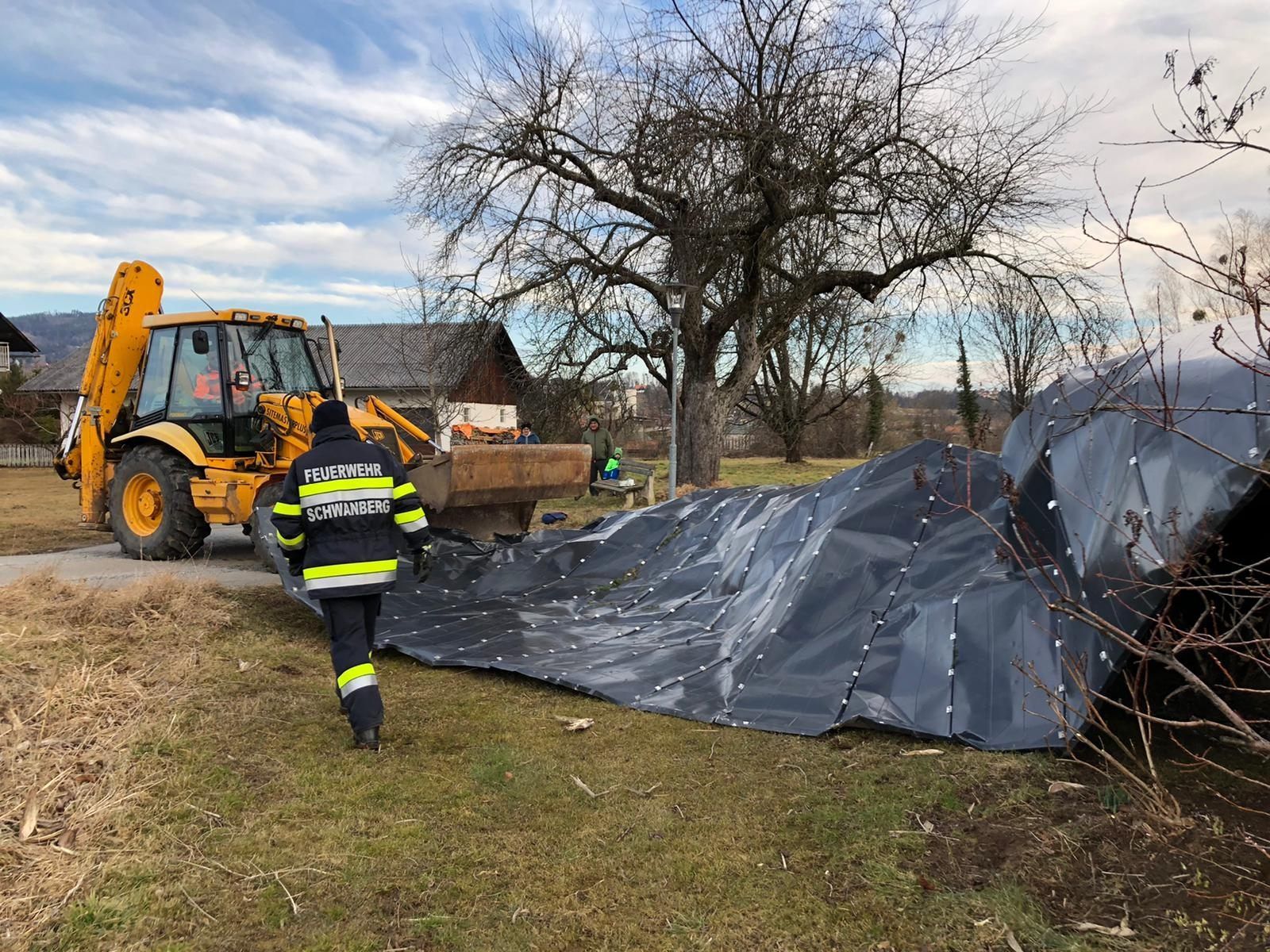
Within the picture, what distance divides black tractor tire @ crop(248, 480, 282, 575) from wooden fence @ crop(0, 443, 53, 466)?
3133cm

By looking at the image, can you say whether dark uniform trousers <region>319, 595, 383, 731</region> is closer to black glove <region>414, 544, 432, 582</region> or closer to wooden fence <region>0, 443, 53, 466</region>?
black glove <region>414, 544, 432, 582</region>

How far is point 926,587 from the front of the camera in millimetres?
5242

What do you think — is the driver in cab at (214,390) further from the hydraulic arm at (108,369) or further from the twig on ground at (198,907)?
the twig on ground at (198,907)

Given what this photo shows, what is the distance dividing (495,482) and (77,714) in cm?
504

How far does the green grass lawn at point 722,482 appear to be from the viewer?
13820mm

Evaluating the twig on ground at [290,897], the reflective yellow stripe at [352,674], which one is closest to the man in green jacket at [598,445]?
the reflective yellow stripe at [352,674]

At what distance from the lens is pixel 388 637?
20.7 feet

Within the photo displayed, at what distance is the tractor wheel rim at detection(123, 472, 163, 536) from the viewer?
32.2ft

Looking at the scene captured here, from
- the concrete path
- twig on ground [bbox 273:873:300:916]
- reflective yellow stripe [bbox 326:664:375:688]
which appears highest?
reflective yellow stripe [bbox 326:664:375:688]

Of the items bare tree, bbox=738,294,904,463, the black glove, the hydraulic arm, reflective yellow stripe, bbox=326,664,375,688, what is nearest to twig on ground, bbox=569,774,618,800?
reflective yellow stripe, bbox=326,664,375,688

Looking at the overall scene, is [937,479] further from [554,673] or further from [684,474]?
[684,474]

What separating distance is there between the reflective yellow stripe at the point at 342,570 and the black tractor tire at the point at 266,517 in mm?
3567

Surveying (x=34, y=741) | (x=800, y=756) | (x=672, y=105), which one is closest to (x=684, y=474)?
(x=672, y=105)

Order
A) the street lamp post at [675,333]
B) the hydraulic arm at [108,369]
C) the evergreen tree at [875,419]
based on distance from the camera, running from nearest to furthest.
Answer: the hydraulic arm at [108,369], the street lamp post at [675,333], the evergreen tree at [875,419]
